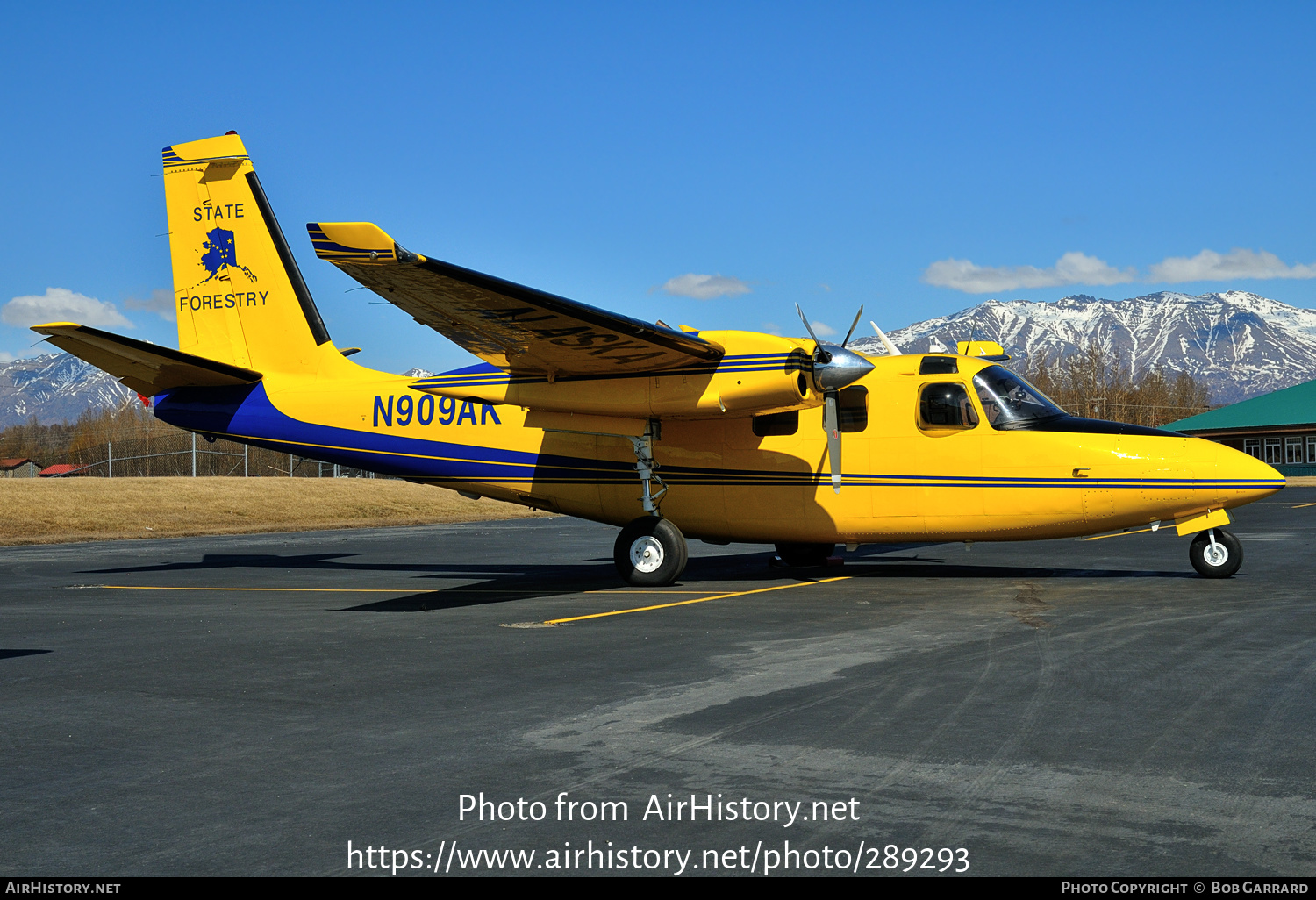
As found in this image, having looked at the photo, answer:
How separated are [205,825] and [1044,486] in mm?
12417

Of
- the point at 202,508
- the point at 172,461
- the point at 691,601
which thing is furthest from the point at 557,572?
the point at 172,461

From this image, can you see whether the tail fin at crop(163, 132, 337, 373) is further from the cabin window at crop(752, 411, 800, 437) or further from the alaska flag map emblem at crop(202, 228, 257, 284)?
the cabin window at crop(752, 411, 800, 437)

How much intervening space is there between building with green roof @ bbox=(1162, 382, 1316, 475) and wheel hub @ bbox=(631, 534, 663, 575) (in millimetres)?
66399

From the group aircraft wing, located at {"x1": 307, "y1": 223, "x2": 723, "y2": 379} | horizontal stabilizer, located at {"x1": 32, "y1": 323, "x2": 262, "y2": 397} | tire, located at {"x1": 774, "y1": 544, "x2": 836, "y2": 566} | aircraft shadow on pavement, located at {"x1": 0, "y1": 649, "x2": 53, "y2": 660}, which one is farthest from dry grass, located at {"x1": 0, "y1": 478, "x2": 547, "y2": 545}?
aircraft shadow on pavement, located at {"x1": 0, "y1": 649, "x2": 53, "y2": 660}

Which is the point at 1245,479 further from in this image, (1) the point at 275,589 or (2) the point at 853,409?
(1) the point at 275,589

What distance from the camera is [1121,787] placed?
4852 mm

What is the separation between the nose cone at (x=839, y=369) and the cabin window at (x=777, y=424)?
1092mm

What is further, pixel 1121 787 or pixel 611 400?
pixel 611 400

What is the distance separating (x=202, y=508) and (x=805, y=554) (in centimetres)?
2985

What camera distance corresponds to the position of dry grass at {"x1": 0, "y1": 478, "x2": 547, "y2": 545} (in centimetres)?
3366

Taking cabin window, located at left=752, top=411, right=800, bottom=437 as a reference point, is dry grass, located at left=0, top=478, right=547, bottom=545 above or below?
below
